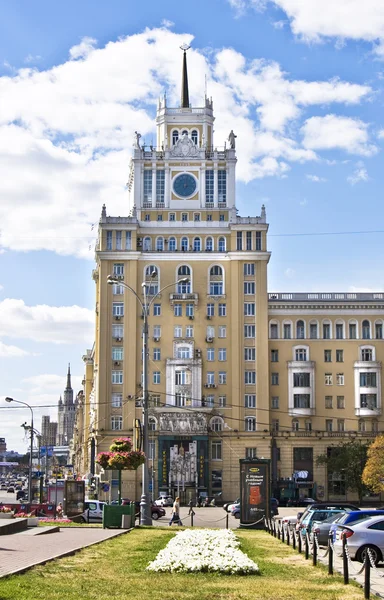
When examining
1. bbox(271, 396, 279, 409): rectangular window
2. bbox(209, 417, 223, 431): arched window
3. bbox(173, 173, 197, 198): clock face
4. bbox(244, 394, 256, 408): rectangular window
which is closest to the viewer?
bbox(209, 417, 223, 431): arched window

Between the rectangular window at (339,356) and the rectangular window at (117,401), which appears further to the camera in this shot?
the rectangular window at (339,356)

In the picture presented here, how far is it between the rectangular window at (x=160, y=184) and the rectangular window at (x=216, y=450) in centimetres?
2664

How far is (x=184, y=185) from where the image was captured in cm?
10025

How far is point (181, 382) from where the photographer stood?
311 ft

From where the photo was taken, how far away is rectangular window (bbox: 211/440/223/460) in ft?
307

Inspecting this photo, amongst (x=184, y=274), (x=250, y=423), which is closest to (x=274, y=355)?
(x=250, y=423)

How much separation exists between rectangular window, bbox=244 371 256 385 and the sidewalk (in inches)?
2213

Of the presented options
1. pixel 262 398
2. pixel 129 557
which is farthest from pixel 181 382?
pixel 129 557

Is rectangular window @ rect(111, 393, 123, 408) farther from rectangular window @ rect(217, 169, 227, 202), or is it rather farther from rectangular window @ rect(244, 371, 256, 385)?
rectangular window @ rect(217, 169, 227, 202)

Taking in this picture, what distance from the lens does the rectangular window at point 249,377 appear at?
310ft

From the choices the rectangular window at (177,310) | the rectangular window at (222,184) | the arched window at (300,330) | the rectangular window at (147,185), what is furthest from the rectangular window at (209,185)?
the arched window at (300,330)

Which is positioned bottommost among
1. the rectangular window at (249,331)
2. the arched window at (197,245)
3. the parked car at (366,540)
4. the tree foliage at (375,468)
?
the parked car at (366,540)

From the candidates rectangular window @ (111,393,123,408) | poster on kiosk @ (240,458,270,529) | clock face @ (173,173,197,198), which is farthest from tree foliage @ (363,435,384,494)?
poster on kiosk @ (240,458,270,529)

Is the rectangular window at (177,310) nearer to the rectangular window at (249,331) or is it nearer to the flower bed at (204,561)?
the rectangular window at (249,331)
